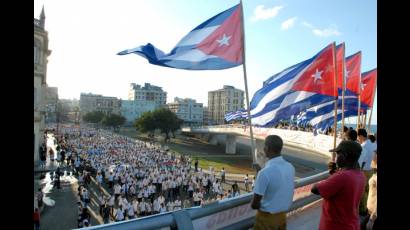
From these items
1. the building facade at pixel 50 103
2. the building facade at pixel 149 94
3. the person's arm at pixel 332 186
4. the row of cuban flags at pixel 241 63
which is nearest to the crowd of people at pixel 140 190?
the row of cuban flags at pixel 241 63

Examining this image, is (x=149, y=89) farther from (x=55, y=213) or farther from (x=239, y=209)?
(x=239, y=209)

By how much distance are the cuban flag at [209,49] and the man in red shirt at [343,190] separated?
362cm

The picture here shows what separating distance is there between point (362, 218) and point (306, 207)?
4.21 feet

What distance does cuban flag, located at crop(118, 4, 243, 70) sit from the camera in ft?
21.6

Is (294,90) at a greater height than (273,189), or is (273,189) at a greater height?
(294,90)

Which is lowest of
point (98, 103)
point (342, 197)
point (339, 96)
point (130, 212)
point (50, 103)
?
point (130, 212)

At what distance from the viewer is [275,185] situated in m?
3.31

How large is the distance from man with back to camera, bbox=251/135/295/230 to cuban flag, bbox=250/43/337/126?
436 cm

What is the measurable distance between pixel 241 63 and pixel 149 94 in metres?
164

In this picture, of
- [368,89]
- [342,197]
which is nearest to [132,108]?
[368,89]

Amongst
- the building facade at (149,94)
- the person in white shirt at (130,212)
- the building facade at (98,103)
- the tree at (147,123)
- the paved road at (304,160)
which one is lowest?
the paved road at (304,160)

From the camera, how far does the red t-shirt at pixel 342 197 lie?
126 inches

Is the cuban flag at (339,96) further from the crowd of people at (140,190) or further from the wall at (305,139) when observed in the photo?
the wall at (305,139)

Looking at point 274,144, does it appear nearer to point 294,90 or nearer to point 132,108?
point 294,90
